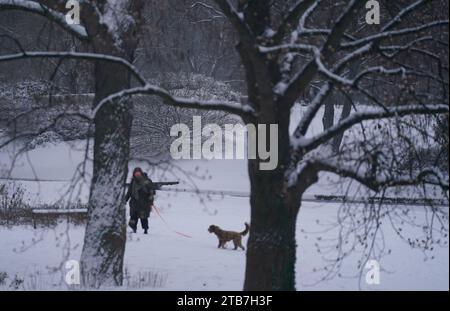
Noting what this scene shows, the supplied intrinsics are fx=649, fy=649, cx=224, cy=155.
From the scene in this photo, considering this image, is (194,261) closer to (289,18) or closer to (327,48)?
(289,18)

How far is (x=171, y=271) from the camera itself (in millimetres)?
11727

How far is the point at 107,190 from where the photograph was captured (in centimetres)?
1031

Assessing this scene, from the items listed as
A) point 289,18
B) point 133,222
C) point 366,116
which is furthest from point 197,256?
point 366,116

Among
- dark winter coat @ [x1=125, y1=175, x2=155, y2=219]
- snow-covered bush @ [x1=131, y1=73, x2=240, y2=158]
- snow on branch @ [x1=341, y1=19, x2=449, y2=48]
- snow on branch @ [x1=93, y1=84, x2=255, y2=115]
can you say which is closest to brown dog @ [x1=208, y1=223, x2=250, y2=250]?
dark winter coat @ [x1=125, y1=175, x2=155, y2=219]

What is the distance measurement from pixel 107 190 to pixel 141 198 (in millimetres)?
5320

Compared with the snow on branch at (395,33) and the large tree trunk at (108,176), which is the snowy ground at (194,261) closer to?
the large tree trunk at (108,176)

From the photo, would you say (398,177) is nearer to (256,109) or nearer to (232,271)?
(256,109)

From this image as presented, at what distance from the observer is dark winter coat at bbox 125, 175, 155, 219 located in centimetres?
1548

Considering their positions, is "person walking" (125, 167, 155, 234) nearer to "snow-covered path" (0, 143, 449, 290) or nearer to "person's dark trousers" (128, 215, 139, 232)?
"person's dark trousers" (128, 215, 139, 232)

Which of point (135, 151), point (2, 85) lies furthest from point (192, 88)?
point (2, 85)

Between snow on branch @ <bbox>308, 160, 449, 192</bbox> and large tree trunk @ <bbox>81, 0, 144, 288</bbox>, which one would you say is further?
large tree trunk @ <bbox>81, 0, 144, 288</bbox>

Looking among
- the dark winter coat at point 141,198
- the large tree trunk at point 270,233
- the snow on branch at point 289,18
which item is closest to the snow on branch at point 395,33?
the snow on branch at point 289,18

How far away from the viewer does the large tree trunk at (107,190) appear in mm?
10273

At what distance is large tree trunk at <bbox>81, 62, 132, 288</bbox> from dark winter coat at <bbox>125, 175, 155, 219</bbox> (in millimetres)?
4974
